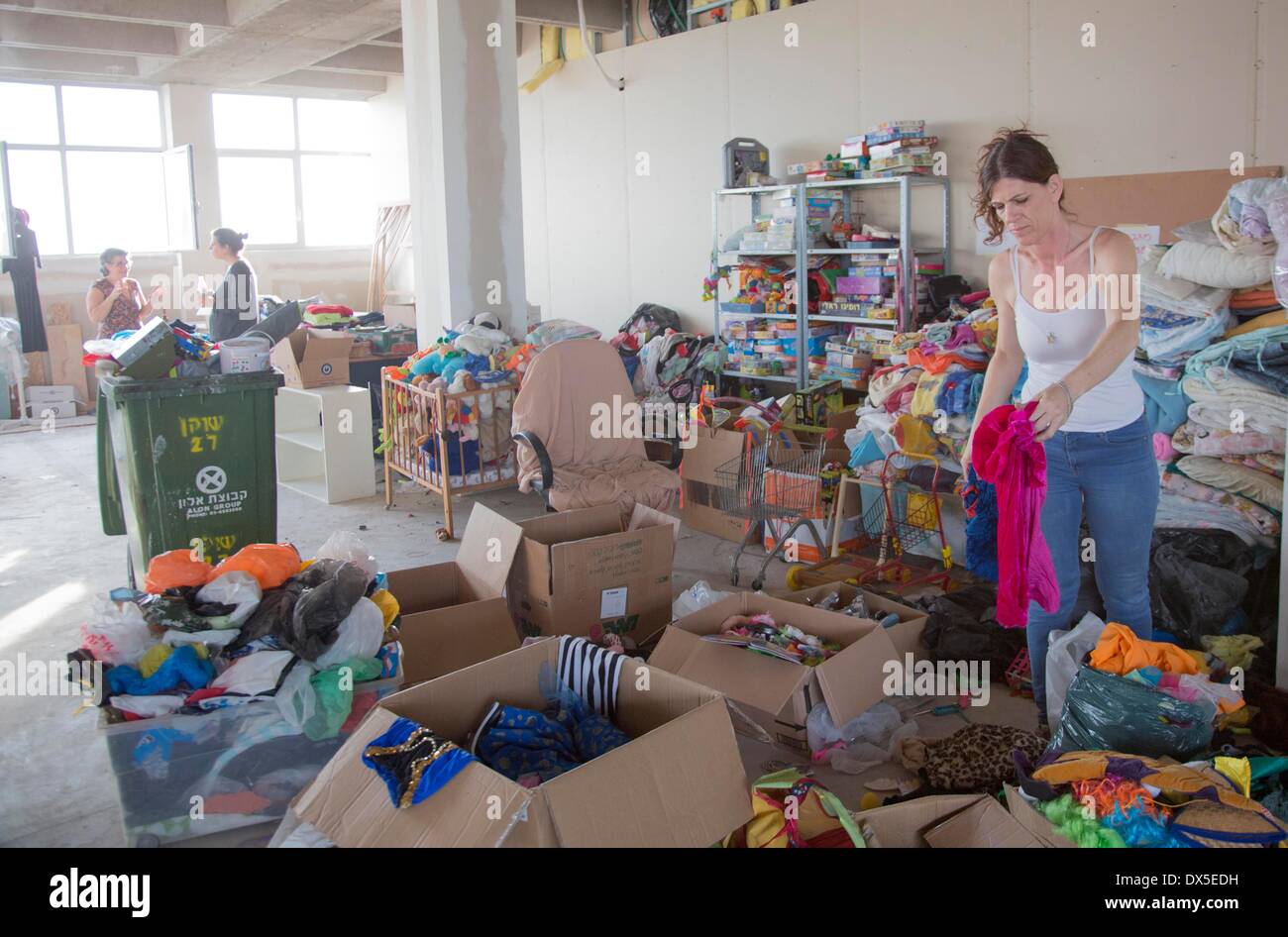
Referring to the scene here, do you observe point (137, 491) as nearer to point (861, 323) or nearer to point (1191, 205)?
point (861, 323)

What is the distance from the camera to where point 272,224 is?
12.9 m

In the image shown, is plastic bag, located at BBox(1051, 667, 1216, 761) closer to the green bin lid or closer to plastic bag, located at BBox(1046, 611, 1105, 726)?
plastic bag, located at BBox(1046, 611, 1105, 726)

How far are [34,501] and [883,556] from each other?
5247mm

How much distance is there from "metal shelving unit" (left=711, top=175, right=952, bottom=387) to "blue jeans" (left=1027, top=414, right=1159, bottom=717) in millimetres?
3537

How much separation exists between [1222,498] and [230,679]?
3305 millimetres

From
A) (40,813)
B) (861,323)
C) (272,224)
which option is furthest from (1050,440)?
(272,224)

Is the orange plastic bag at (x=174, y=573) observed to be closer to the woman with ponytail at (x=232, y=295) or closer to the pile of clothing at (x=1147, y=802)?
the pile of clothing at (x=1147, y=802)

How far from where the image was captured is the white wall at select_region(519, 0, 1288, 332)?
5141mm

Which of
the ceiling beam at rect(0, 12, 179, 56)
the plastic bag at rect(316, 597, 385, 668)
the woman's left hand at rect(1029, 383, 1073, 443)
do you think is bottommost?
the plastic bag at rect(316, 597, 385, 668)

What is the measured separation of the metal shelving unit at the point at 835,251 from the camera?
20.2 feet

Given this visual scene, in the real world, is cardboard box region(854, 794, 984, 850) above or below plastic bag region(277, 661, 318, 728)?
below

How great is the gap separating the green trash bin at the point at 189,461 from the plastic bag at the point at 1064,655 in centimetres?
279

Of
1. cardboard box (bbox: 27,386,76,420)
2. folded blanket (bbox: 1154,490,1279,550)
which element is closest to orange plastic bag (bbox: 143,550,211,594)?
folded blanket (bbox: 1154,490,1279,550)

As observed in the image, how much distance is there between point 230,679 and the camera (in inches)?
102
